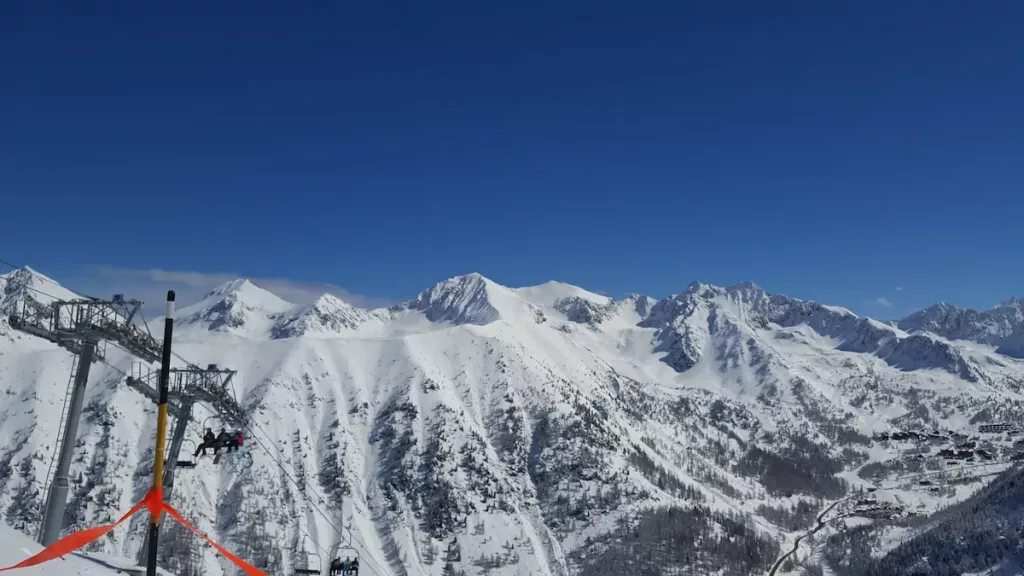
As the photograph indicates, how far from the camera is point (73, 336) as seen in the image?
32375 millimetres

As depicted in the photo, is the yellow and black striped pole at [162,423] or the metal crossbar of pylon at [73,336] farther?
the metal crossbar of pylon at [73,336]

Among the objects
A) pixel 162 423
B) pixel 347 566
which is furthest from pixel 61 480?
pixel 347 566

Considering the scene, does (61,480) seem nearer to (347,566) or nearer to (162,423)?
(162,423)

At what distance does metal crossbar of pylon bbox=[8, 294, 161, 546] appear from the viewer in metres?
29.5

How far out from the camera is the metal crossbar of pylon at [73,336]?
96.8 ft

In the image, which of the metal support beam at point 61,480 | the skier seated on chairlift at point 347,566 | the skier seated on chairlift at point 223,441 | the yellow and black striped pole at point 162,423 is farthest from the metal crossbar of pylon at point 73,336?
the skier seated on chairlift at point 347,566

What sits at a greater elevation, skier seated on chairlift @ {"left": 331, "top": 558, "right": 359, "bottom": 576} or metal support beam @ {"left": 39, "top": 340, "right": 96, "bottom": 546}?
metal support beam @ {"left": 39, "top": 340, "right": 96, "bottom": 546}

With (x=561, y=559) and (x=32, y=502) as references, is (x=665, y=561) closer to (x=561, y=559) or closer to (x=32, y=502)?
(x=561, y=559)

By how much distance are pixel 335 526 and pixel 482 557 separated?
41.2 meters

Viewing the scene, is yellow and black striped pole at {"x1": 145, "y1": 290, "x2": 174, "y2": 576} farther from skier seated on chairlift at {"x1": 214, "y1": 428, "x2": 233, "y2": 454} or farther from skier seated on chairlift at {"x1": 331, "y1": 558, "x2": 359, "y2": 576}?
skier seated on chairlift at {"x1": 331, "y1": 558, "x2": 359, "y2": 576}

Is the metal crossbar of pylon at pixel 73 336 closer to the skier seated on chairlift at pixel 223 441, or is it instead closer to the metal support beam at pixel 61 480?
the metal support beam at pixel 61 480

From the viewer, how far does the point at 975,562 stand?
124 meters

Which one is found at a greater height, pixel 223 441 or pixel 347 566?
pixel 223 441

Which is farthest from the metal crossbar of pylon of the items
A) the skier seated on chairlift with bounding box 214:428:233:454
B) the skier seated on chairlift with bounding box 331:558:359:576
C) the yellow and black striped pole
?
the skier seated on chairlift with bounding box 331:558:359:576
